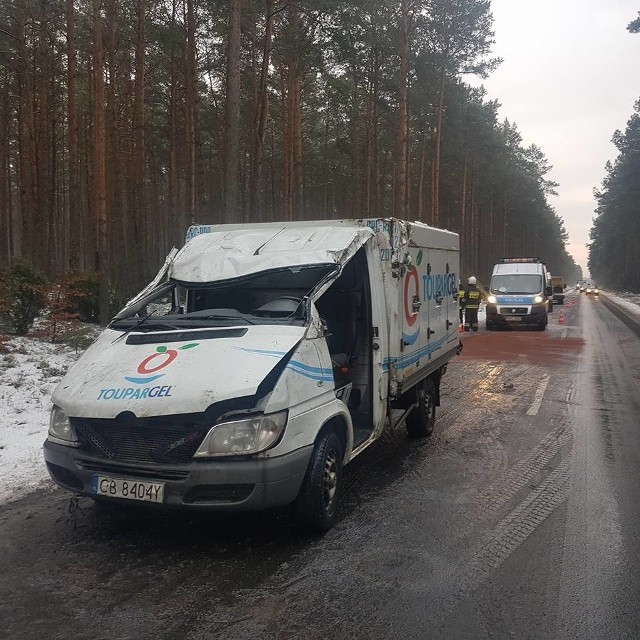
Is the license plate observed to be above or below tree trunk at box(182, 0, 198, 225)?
below

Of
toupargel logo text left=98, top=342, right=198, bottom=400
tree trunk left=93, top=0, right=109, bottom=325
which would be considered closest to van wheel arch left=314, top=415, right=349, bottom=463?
toupargel logo text left=98, top=342, right=198, bottom=400

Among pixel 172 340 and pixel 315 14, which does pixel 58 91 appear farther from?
pixel 172 340

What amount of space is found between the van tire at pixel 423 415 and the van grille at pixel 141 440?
370 cm

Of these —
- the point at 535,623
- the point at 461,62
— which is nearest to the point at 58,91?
the point at 461,62

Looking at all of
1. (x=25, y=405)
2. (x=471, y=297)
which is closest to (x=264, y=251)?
(x=25, y=405)

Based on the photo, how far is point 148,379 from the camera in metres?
3.97

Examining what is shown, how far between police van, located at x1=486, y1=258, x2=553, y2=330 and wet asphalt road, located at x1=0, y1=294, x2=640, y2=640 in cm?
1578

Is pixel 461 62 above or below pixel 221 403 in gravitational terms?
above

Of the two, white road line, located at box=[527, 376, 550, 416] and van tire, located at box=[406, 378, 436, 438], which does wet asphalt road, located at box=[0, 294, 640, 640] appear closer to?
van tire, located at box=[406, 378, 436, 438]

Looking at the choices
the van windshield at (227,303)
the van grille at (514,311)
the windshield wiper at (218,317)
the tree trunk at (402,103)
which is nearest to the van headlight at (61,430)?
the van windshield at (227,303)

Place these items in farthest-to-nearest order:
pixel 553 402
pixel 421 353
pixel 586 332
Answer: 1. pixel 586 332
2. pixel 553 402
3. pixel 421 353

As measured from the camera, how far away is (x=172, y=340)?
4355 mm

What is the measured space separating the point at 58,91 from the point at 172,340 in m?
25.2

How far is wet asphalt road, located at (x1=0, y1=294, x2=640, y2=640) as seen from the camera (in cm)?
325
